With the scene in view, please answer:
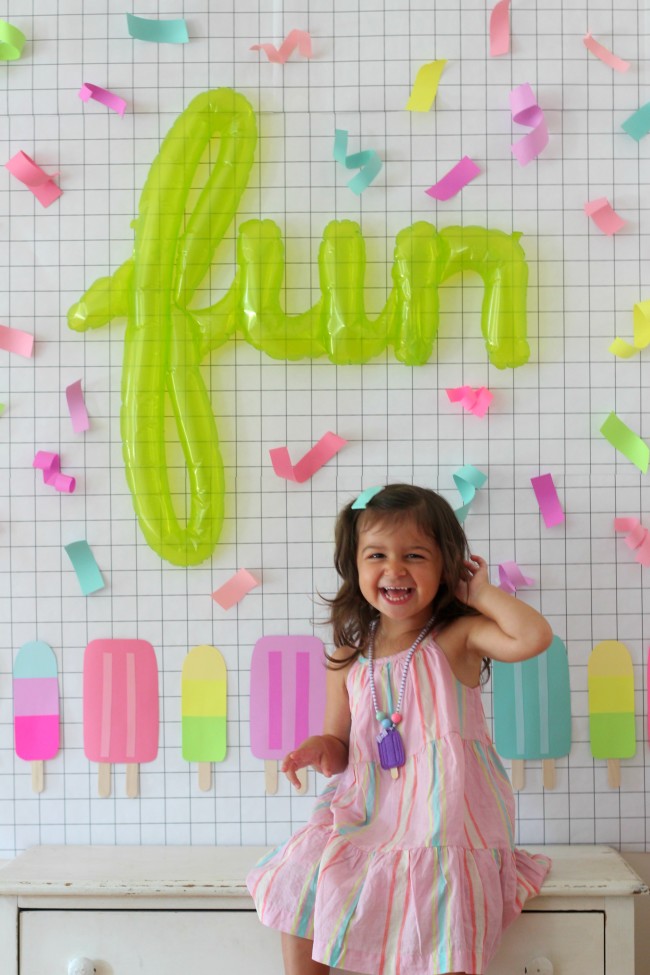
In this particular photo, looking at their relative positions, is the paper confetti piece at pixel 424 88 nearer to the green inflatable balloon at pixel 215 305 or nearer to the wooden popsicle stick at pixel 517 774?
the green inflatable balloon at pixel 215 305

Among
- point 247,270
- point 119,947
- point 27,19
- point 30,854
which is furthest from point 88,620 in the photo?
point 27,19

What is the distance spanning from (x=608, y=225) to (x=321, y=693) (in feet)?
2.90

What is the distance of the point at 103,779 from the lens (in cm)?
160

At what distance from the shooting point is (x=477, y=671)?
1411mm

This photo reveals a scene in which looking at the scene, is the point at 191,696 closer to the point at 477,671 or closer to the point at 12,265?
the point at 477,671

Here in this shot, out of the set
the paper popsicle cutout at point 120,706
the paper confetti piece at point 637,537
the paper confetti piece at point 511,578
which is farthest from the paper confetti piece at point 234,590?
the paper confetti piece at point 637,537

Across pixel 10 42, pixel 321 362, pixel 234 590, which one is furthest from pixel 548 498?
pixel 10 42

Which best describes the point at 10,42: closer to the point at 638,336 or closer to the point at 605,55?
the point at 605,55

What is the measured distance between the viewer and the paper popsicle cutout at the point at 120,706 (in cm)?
160

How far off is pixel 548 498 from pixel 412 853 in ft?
1.98

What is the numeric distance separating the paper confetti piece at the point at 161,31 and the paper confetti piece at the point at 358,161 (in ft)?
0.99

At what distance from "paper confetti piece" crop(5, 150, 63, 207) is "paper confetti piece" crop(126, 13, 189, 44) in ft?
0.86

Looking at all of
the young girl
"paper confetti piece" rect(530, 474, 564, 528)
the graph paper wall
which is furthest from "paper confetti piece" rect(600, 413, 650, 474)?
the young girl

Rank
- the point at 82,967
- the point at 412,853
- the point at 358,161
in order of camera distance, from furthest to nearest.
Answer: the point at 358,161 < the point at 82,967 < the point at 412,853
